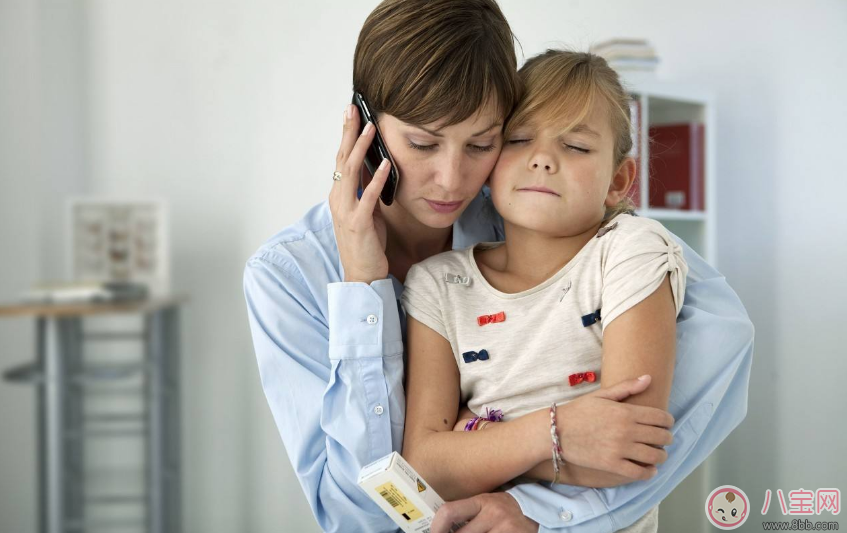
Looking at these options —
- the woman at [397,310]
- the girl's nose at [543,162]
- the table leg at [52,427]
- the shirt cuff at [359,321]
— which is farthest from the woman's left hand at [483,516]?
the table leg at [52,427]

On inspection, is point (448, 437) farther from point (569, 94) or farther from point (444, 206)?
point (569, 94)

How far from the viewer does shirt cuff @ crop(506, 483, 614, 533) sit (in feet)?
3.13

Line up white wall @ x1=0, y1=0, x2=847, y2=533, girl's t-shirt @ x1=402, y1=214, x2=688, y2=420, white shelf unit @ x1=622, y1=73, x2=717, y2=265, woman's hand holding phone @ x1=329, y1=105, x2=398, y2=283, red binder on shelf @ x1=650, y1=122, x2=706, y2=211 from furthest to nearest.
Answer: white wall @ x1=0, y1=0, x2=847, y2=533, red binder on shelf @ x1=650, y1=122, x2=706, y2=211, white shelf unit @ x1=622, y1=73, x2=717, y2=265, woman's hand holding phone @ x1=329, y1=105, x2=398, y2=283, girl's t-shirt @ x1=402, y1=214, x2=688, y2=420

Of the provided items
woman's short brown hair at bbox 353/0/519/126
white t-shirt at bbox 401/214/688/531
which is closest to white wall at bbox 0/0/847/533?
woman's short brown hair at bbox 353/0/519/126

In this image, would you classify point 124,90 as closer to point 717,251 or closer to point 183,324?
point 183,324

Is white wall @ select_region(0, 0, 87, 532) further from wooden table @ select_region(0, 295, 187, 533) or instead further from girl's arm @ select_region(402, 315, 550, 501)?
girl's arm @ select_region(402, 315, 550, 501)

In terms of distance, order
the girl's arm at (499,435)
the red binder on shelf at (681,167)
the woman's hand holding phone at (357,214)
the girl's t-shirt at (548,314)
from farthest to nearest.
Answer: the red binder on shelf at (681,167)
the woman's hand holding phone at (357,214)
the girl's t-shirt at (548,314)
the girl's arm at (499,435)

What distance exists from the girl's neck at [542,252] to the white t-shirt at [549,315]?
35mm

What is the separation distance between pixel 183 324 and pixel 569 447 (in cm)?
269

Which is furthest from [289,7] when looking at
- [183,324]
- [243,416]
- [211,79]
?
[243,416]

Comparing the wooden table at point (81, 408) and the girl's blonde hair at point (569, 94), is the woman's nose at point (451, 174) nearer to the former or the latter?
the girl's blonde hair at point (569, 94)

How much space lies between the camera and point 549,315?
107 centimetres

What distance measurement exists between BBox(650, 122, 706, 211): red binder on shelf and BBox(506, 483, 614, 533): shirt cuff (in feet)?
6.59

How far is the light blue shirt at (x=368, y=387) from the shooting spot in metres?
Answer: 0.99
